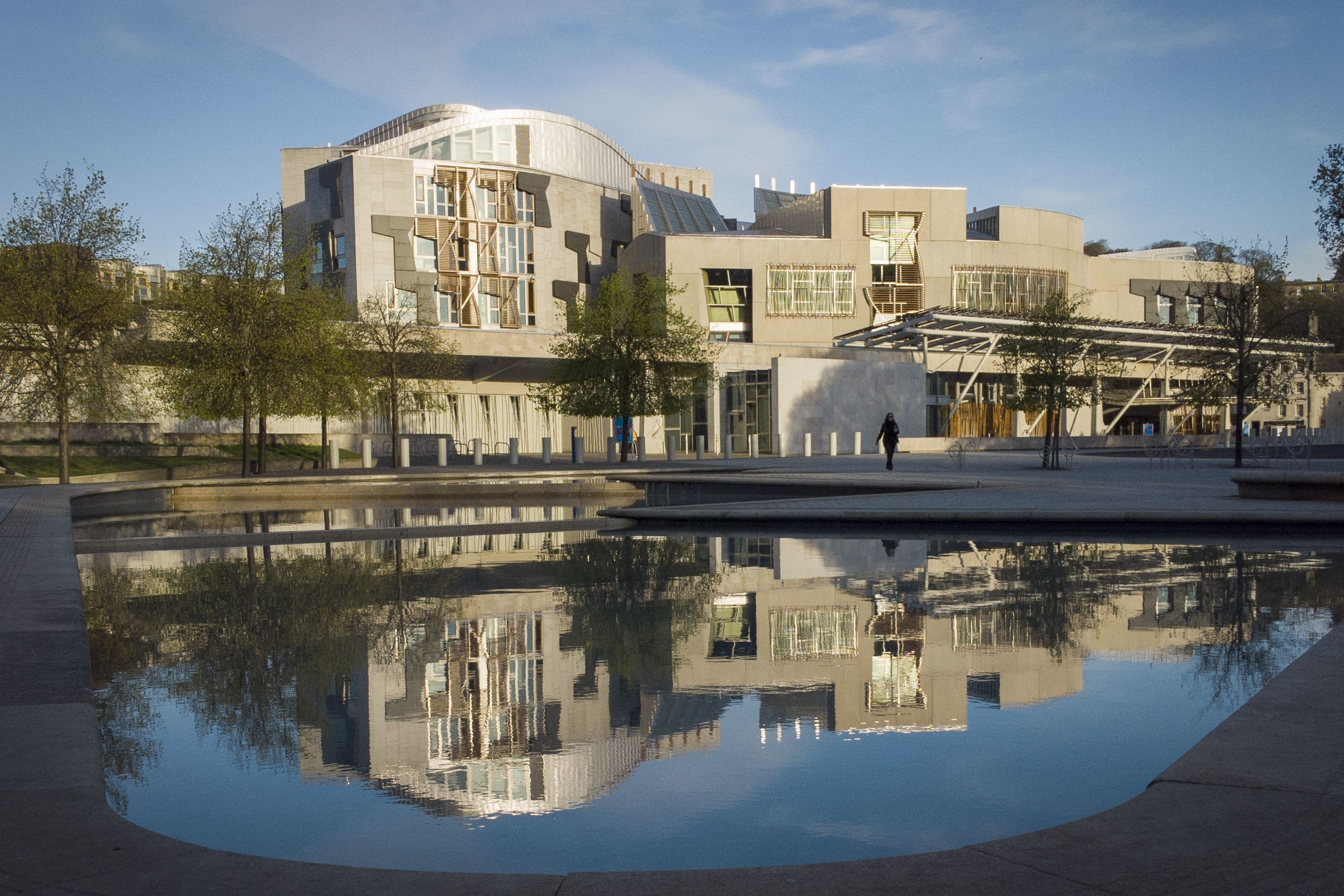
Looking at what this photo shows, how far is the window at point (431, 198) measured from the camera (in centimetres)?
5956

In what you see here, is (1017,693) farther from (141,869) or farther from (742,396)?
(742,396)

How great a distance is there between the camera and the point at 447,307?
61125 mm

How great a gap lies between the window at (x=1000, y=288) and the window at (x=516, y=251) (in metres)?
25.2

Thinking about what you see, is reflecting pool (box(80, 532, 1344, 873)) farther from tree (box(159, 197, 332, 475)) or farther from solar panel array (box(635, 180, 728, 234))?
solar panel array (box(635, 180, 728, 234))

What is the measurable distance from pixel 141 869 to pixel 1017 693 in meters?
3.90

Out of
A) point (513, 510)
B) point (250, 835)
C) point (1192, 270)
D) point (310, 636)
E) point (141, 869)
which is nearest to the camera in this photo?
point (141, 869)

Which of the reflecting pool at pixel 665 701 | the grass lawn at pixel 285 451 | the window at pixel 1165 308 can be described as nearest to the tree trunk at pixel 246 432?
the grass lawn at pixel 285 451

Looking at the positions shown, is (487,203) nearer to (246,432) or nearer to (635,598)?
(246,432)

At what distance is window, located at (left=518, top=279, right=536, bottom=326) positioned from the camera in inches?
2477

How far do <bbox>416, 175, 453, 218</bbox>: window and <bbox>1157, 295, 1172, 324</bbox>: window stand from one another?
4772cm

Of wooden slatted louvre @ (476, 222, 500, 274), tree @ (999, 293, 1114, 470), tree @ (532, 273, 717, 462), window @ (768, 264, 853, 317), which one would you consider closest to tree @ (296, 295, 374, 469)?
tree @ (532, 273, 717, 462)

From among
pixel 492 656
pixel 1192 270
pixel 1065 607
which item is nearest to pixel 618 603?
pixel 492 656

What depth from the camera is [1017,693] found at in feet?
16.8

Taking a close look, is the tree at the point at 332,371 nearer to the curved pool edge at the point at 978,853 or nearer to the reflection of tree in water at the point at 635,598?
the reflection of tree in water at the point at 635,598
